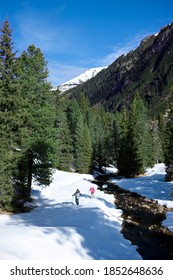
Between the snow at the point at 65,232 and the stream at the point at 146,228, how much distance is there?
0.68 meters

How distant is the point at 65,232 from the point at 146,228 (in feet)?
25.5

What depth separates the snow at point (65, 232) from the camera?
1317 cm

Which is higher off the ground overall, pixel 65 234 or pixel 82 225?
pixel 65 234

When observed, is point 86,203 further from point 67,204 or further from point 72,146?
point 72,146

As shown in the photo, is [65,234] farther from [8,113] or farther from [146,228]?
[8,113]

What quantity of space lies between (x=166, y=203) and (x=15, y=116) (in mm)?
17226

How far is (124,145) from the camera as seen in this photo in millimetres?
57562

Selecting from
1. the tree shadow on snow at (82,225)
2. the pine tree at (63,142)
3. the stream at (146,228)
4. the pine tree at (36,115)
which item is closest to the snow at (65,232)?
the tree shadow on snow at (82,225)

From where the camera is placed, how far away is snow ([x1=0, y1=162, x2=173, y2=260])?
43.2 ft

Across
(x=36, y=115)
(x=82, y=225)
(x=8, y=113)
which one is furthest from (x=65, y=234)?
(x=36, y=115)

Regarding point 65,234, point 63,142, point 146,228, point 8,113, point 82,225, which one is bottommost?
point 146,228

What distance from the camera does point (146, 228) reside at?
850 inches

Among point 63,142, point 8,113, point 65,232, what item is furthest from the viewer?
point 63,142

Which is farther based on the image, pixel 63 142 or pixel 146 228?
pixel 63 142
